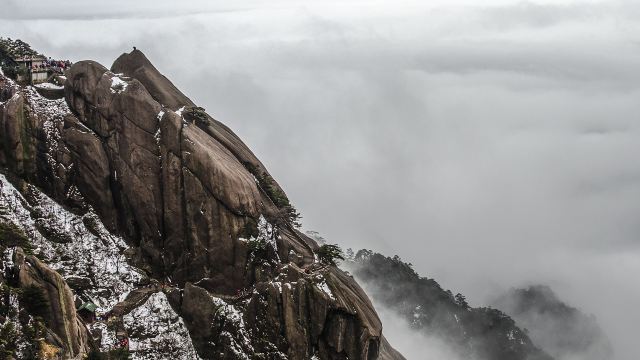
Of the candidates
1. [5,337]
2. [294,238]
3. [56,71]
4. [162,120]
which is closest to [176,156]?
[162,120]

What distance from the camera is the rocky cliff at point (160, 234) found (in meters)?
80.1

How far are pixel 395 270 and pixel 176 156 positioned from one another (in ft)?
270

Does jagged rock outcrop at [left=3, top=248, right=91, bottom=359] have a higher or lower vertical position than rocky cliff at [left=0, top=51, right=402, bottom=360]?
lower

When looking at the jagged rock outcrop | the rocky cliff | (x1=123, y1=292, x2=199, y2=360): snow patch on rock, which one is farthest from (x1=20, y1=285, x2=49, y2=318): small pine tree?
(x1=123, y1=292, x2=199, y2=360): snow patch on rock

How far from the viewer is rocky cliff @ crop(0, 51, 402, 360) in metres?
80.1

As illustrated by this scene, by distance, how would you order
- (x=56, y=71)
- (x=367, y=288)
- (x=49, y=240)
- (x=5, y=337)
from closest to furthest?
(x=5, y=337) < (x=49, y=240) < (x=56, y=71) < (x=367, y=288)

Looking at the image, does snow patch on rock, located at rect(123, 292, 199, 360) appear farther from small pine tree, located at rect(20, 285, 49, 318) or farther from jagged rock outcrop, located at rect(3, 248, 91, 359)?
small pine tree, located at rect(20, 285, 49, 318)

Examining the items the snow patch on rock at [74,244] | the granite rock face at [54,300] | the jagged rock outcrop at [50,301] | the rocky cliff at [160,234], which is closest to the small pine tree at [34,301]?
the jagged rock outcrop at [50,301]

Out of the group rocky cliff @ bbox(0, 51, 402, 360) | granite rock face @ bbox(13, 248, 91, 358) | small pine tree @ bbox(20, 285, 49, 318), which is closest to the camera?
small pine tree @ bbox(20, 285, 49, 318)

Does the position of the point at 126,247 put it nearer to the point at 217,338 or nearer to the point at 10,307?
the point at 217,338

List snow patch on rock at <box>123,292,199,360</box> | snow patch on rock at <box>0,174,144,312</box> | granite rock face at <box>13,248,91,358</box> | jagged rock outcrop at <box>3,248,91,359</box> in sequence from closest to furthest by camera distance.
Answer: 1. jagged rock outcrop at <box>3,248,91,359</box>
2. granite rock face at <box>13,248,91,358</box>
3. snow patch on rock at <box>123,292,199,360</box>
4. snow patch on rock at <box>0,174,144,312</box>

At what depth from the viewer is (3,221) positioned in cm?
8219

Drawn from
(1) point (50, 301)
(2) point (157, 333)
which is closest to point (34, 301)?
(1) point (50, 301)

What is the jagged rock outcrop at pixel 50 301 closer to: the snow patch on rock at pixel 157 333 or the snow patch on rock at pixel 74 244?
the snow patch on rock at pixel 157 333
